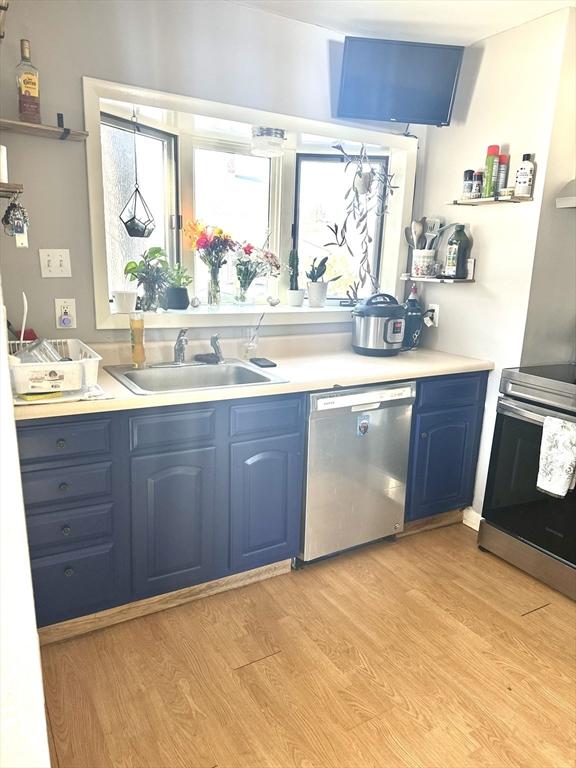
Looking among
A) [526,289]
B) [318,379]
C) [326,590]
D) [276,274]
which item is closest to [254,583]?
[326,590]

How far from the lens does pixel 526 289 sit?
256 cm

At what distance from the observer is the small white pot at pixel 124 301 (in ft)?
7.64

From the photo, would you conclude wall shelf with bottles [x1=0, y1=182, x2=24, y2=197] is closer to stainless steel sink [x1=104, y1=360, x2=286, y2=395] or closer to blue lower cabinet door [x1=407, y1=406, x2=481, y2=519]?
stainless steel sink [x1=104, y1=360, x2=286, y2=395]

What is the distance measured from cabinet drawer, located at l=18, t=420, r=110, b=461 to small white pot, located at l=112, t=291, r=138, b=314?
0.72m

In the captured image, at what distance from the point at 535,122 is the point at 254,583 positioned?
2.44 m

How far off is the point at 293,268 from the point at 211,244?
54 cm

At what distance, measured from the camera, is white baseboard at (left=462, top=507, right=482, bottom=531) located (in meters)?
2.89

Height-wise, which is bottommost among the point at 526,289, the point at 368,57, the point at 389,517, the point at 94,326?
the point at 389,517

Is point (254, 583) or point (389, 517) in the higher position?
point (389, 517)

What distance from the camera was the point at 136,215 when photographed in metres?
2.52

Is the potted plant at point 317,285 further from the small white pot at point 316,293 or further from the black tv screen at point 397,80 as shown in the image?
the black tv screen at point 397,80

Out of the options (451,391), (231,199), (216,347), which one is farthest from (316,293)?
(451,391)

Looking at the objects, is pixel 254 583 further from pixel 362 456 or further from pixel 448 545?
pixel 448 545

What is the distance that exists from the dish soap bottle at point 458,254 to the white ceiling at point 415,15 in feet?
2.96
